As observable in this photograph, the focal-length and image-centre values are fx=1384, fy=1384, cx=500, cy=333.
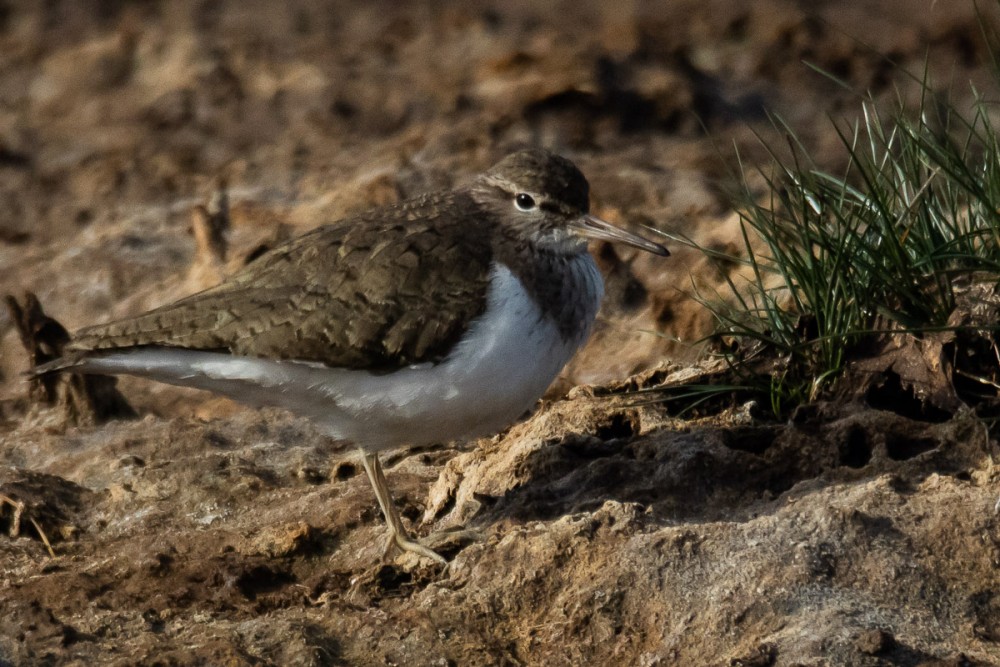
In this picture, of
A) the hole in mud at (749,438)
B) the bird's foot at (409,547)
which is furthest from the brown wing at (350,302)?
the hole in mud at (749,438)

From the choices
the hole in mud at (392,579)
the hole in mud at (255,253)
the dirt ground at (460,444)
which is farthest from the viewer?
the hole in mud at (255,253)

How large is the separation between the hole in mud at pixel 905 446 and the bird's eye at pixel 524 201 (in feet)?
6.81

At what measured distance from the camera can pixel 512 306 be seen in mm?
6344

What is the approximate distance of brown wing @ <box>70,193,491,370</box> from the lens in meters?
6.36

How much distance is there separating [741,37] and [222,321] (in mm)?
7773

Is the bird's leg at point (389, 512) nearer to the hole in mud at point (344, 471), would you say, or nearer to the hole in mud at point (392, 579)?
the hole in mud at point (392, 579)

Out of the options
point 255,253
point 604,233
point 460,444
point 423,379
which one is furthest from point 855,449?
point 255,253

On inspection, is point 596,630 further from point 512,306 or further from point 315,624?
point 512,306

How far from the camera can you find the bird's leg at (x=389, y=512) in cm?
617

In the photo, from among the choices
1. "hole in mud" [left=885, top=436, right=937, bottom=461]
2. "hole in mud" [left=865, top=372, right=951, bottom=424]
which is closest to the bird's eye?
"hole in mud" [left=865, top=372, right=951, bottom=424]

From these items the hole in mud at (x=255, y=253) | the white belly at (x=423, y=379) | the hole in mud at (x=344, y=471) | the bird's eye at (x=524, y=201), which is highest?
the hole in mud at (x=255, y=253)

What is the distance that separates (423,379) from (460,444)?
1.50m

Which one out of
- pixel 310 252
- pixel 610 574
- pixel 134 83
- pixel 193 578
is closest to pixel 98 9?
pixel 134 83

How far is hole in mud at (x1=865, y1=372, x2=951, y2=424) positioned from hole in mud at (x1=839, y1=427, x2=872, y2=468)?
27 centimetres
